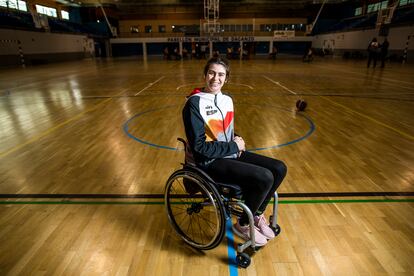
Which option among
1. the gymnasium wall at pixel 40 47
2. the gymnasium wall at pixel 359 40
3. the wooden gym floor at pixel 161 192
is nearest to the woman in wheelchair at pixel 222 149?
the wooden gym floor at pixel 161 192

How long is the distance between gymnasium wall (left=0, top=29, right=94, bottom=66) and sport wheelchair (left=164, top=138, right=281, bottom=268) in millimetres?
20319

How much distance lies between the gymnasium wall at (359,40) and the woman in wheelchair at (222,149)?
68.6 feet

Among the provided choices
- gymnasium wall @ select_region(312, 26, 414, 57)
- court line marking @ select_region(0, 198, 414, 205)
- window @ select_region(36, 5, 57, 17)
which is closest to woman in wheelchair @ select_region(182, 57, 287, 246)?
court line marking @ select_region(0, 198, 414, 205)

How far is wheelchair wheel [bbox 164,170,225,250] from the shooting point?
174cm

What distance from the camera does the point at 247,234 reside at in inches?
79.7

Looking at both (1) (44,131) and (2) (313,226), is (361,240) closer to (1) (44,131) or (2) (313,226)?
(2) (313,226)

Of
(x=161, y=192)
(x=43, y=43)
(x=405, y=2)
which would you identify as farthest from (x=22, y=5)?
(x=405, y=2)

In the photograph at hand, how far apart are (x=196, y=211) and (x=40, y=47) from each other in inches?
937

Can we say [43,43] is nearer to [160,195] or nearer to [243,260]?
[160,195]

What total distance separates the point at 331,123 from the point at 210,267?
4.19m

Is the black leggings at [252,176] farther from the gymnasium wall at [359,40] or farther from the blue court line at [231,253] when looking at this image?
the gymnasium wall at [359,40]

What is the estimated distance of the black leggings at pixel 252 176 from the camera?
1.72 m

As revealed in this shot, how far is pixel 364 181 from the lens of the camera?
2.95 m

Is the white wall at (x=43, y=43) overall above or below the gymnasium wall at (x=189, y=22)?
below
